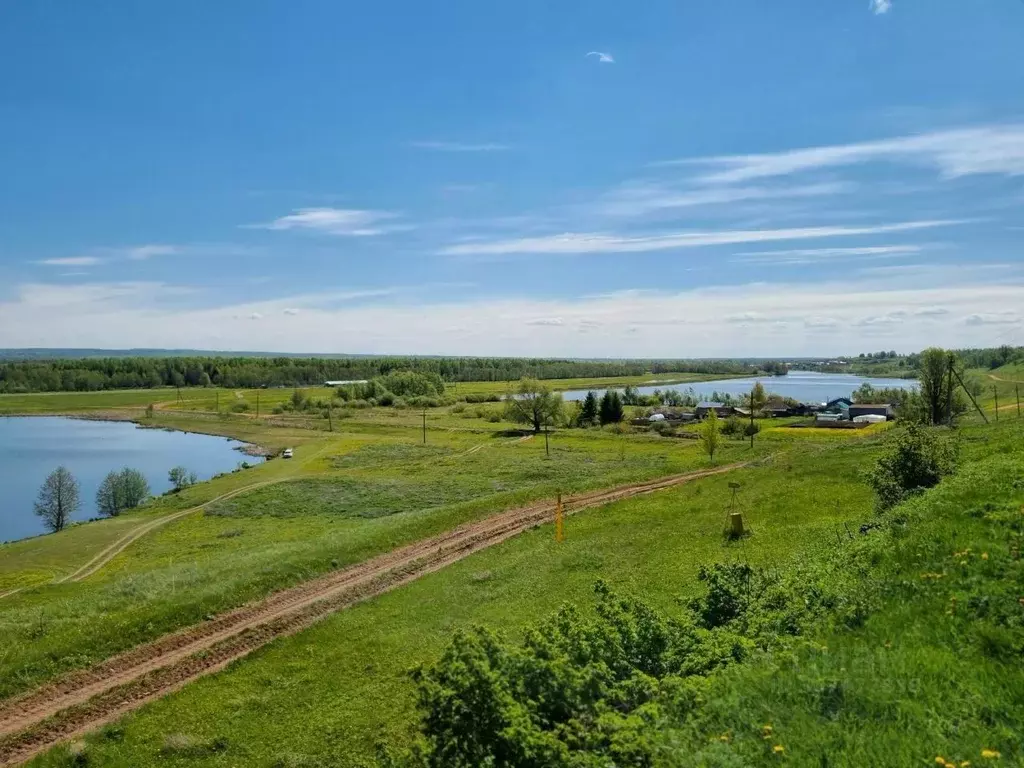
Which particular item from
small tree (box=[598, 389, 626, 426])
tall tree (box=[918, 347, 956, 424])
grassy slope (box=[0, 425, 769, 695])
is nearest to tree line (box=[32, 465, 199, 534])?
grassy slope (box=[0, 425, 769, 695])

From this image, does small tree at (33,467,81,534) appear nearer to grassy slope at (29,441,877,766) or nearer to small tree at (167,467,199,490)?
small tree at (167,467,199,490)

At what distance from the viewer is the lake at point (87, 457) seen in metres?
64.9

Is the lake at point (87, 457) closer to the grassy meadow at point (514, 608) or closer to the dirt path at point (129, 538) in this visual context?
the dirt path at point (129, 538)

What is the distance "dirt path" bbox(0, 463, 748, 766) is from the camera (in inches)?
473

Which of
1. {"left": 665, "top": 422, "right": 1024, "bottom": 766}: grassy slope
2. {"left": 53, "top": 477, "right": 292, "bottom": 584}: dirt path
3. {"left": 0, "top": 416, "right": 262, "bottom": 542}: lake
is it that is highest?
{"left": 665, "top": 422, "right": 1024, "bottom": 766}: grassy slope

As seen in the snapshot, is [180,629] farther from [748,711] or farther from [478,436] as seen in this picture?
[478,436]

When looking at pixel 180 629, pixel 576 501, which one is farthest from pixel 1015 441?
pixel 180 629

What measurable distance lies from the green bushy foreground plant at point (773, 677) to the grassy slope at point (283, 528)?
439 inches

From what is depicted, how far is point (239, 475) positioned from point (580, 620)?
194 ft

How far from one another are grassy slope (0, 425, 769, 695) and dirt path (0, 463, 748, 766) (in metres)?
0.60

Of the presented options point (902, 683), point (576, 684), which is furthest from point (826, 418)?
point (576, 684)

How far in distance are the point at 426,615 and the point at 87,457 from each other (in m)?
95.9

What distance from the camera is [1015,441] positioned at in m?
19.0

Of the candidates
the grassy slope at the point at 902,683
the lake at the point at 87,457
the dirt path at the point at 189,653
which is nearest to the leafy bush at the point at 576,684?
the grassy slope at the point at 902,683
